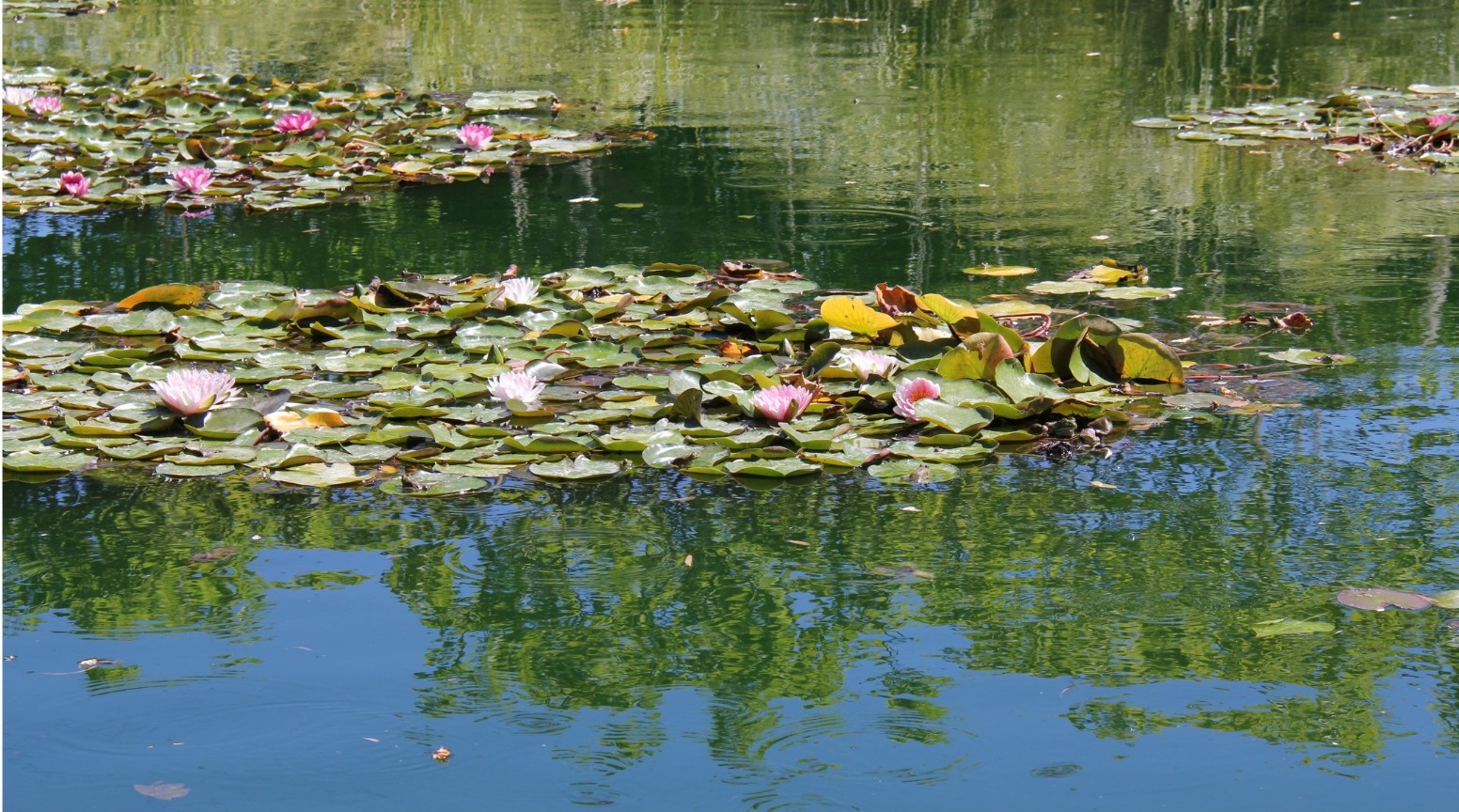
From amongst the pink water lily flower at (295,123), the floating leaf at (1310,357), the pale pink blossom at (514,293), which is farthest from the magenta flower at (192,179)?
the floating leaf at (1310,357)

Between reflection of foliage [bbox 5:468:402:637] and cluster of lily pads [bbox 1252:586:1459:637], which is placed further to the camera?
reflection of foliage [bbox 5:468:402:637]

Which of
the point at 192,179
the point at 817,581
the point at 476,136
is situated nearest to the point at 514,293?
the point at 817,581

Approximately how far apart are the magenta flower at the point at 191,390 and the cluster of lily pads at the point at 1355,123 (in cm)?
405

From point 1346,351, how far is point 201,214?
3586 millimetres

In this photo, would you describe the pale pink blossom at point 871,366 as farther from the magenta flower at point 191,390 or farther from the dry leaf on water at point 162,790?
the dry leaf on water at point 162,790

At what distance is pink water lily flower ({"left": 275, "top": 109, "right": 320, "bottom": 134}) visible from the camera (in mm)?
6027

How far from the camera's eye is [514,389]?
9.39ft

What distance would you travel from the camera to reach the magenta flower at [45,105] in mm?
6523

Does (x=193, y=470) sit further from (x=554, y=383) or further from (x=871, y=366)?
(x=871, y=366)

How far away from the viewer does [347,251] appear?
4367mm

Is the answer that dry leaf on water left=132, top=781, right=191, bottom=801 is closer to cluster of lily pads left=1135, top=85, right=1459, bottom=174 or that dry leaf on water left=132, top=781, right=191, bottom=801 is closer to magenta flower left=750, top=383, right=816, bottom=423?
magenta flower left=750, top=383, right=816, bottom=423

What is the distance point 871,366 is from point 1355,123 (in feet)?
11.6

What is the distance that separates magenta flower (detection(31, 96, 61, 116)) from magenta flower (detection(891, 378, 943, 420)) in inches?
201

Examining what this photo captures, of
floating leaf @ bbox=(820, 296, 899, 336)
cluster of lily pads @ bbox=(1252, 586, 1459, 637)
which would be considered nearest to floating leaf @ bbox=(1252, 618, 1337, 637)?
cluster of lily pads @ bbox=(1252, 586, 1459, 637)
